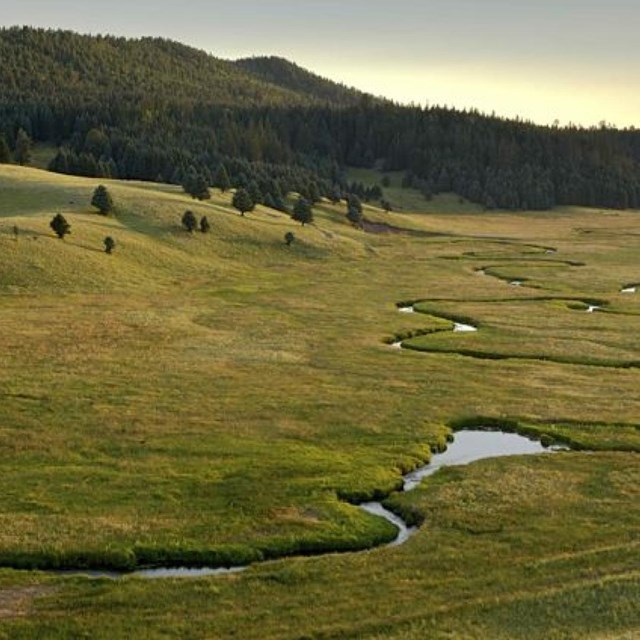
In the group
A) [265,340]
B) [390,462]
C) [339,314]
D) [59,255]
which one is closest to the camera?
[390,462]

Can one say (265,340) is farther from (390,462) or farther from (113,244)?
(113,244)

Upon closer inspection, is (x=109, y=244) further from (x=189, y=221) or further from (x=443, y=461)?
(x=443, y=461)

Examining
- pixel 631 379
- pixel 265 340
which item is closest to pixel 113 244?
pixel 265 340

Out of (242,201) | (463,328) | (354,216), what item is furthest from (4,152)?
(463,328)

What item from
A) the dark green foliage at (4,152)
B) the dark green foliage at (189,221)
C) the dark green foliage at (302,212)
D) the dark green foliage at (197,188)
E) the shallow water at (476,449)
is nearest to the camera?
the shallow water at (476,449)

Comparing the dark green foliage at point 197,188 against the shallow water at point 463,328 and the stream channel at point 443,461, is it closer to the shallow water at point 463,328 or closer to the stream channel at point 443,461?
the shallow water at point 463,328

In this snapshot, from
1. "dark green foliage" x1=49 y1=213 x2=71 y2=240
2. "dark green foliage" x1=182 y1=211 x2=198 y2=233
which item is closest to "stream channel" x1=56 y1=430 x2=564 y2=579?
"dark green foliage" x1=49 y1=213 x2=71 y2=240

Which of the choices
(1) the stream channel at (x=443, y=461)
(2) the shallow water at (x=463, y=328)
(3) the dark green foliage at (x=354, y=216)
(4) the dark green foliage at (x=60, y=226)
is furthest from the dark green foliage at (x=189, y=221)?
(1) the stream channel at (x=443, y=461)
